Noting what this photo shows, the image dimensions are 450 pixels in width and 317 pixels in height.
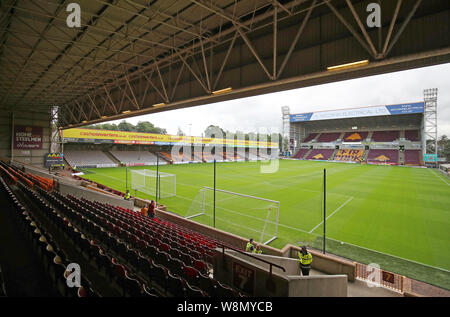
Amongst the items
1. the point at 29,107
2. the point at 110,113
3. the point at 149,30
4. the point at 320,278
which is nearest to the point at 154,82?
the point at 149,30

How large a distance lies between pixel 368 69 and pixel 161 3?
280 inches

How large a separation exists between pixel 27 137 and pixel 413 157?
270 feet

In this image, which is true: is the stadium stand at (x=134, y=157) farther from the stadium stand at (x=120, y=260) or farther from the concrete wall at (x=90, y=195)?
the stadium stand at (x=120, y=260)

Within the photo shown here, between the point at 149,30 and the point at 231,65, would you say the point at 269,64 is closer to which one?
the point at 231,65

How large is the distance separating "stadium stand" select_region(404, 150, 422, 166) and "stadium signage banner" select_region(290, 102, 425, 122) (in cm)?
1287

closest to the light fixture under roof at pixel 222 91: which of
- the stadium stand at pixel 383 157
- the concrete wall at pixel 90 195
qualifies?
the concrete wall at pixel 90 195

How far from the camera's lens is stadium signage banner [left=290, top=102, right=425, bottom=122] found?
54400 mm

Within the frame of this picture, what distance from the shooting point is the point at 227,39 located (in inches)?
365

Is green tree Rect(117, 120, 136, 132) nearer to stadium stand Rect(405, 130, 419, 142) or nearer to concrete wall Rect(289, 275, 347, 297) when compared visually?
stadium stand Rect(405, 130, 419, 142)

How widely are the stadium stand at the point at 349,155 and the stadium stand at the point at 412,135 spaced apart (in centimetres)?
1243

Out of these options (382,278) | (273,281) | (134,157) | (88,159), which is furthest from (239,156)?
(273,281)

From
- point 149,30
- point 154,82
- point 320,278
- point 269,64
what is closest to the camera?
point 320,278

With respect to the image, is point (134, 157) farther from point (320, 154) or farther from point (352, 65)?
point (320, 154)

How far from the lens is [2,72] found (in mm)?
14883
